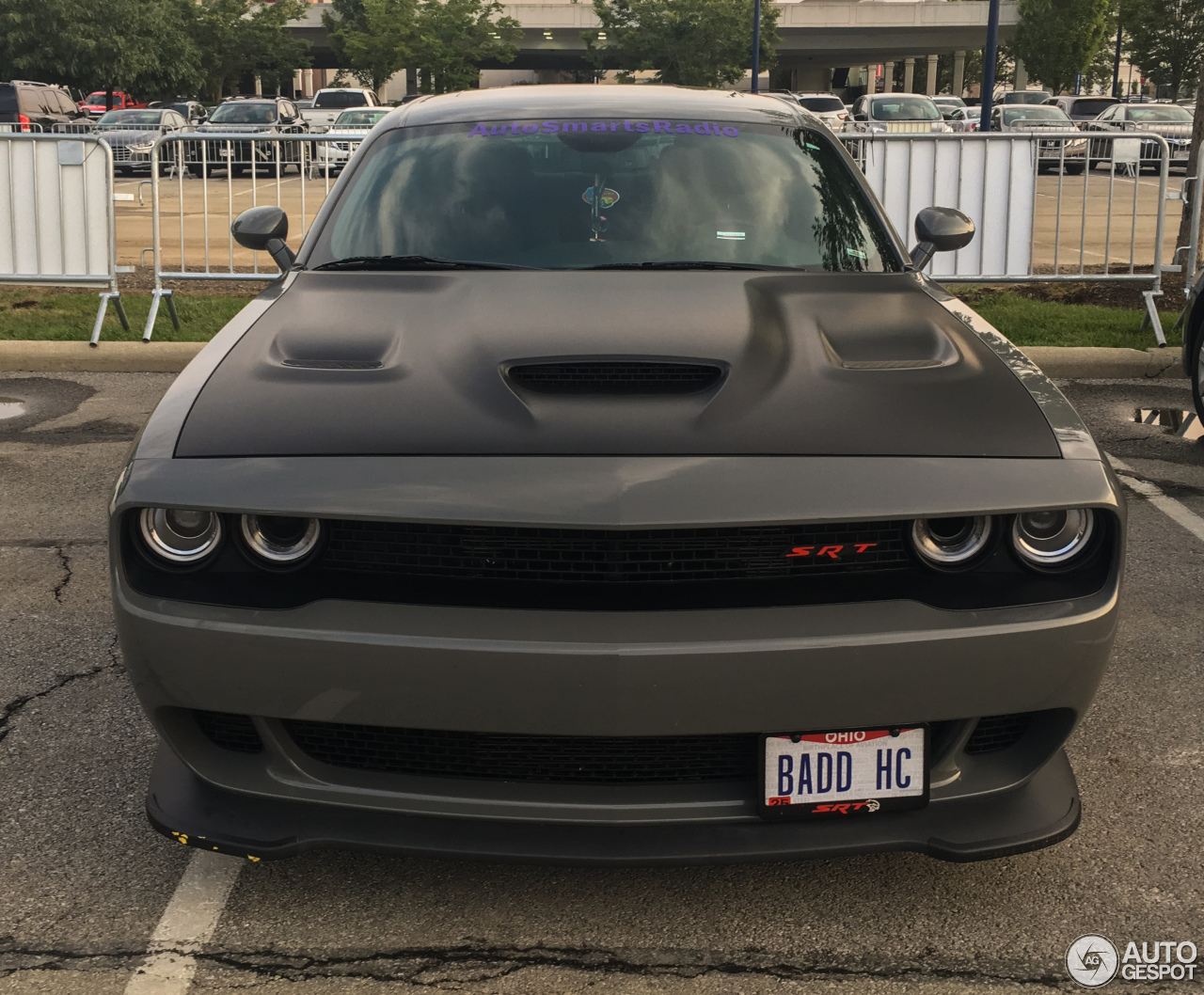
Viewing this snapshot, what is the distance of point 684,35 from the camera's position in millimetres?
62031

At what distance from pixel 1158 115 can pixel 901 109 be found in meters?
6.90

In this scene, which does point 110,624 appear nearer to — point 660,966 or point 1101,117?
point 660,966

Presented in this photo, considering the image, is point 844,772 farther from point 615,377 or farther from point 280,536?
point 280,536

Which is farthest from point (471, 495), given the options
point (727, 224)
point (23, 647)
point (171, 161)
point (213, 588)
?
point (171, 161)

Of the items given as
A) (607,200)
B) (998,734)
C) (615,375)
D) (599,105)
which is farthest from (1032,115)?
(998,734)

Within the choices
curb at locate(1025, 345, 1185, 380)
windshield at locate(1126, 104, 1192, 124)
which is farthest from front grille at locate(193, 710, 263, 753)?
windshield at locate(1126, 104, 1192, 124)

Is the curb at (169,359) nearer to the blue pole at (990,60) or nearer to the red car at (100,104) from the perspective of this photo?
the blue pole at (990,60)

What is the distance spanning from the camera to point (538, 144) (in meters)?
3.98

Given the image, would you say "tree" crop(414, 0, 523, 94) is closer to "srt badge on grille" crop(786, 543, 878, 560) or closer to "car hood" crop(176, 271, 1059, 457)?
"car hood" crop(176, 271, 1059, 457)

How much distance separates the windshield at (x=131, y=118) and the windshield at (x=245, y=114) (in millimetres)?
1398

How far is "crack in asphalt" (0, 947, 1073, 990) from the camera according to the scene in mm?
2500

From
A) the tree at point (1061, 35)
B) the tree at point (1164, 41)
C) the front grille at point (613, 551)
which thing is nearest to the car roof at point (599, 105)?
the front grille at point (613, 551)

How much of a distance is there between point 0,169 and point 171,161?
172 cm

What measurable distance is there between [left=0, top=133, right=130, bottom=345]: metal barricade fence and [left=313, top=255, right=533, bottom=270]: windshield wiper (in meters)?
5.65
